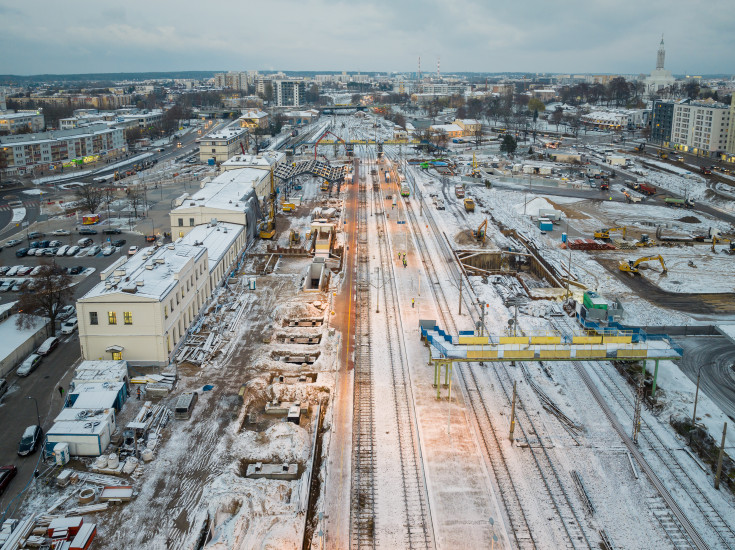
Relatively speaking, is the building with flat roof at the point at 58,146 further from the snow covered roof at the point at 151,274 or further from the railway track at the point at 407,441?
the railway track at the point at 407,441

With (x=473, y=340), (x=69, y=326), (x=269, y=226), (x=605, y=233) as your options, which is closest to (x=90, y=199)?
(x=269, y=226)

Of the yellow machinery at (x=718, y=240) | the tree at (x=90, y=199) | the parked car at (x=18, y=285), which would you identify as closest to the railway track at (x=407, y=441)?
the parked car at (x=18, y=285)

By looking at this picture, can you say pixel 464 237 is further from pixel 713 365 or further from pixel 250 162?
pixel 250 162

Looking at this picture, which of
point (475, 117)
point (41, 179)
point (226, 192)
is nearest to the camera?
point (226, 192)

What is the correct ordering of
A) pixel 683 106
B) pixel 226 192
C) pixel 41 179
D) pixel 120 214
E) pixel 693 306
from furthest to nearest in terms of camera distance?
1. pixel 683 106
2. pixel 41 179
3. pixel 120 214
4. pixel 226 192
5. pixel 693 306

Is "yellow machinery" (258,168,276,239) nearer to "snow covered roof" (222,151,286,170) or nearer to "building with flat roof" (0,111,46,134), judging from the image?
"snow covered roof" (222,151,286,170)

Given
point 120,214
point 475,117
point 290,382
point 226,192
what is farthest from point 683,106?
point 290,382

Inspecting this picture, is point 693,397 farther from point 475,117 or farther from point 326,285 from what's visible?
point 475,117
